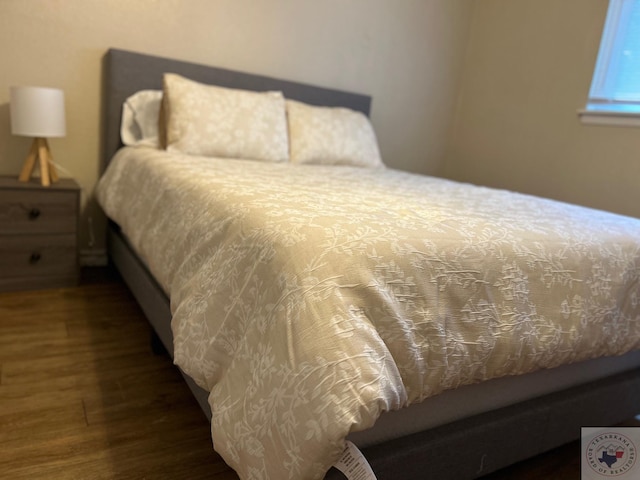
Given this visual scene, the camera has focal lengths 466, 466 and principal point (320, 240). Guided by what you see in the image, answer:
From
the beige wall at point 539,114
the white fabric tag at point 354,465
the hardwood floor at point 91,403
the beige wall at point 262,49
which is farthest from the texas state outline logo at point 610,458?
the beige wall at point 262,49

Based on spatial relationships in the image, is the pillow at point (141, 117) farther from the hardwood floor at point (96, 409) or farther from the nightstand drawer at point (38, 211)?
the hardwood floor at point (96, 409)

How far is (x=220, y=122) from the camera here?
2.22 metres

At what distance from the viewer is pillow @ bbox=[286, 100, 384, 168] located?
250cm

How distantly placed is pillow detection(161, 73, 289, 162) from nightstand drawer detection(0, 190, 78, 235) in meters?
0.52

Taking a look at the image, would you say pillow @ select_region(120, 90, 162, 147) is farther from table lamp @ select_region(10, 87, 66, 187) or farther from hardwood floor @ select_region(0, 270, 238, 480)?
hardwood floor @ select_region(0, 270, 238, 480)

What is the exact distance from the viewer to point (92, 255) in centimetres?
249

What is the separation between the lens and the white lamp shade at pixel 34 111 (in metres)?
1.95

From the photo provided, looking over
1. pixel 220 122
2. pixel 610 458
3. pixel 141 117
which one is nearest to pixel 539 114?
pixel 220 122

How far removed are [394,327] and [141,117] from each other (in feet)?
6.35

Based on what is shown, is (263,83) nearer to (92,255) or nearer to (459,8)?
(92,255)

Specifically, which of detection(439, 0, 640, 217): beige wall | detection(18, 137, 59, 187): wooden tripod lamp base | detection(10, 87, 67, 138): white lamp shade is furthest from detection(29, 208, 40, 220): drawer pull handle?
detection(439, 0, 640, 217): beige wall

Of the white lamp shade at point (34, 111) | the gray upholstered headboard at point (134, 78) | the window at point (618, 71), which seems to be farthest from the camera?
the window at point (618, 71)

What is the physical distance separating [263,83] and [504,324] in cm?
205

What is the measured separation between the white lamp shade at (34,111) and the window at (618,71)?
2702 millimetres
